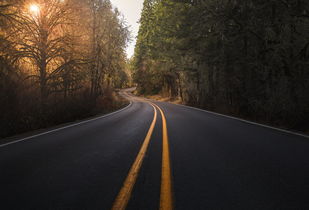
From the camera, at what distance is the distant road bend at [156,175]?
2533mm

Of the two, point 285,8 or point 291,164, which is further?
point 285,8

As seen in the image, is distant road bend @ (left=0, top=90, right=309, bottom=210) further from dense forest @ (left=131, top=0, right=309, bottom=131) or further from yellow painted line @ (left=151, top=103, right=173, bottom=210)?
dense forest @ (left=131, top=0, right=309, bottom=131)

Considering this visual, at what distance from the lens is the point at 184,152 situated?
470 cm

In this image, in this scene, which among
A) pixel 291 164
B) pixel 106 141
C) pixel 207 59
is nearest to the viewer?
pixel 291 164

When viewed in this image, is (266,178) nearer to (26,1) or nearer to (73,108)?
(73,108)

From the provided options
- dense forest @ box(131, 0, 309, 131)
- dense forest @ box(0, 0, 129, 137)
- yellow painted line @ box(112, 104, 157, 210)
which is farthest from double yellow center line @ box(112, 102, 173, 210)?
dense forest @ box(131, 0, 309, 131)

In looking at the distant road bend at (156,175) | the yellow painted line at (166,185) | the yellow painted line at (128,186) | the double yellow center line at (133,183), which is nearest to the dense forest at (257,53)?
the distant road bend at (156,175)

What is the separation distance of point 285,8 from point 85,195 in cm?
1346

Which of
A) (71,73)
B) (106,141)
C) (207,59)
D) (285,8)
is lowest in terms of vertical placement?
(106,141)

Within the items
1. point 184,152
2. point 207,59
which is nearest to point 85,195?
point 184,152

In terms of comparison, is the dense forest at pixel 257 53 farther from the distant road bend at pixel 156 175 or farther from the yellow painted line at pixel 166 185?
the yellow painted line at pixel 166 185

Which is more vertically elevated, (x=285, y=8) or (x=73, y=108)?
(x=285, y=8)

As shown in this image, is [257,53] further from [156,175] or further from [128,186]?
[128,186]

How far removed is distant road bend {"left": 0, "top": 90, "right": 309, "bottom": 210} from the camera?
2533 mm
